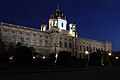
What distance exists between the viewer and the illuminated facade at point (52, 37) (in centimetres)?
7374

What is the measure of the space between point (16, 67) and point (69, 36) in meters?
65.3

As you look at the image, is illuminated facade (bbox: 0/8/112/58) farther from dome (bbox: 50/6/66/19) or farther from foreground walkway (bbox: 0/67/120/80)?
foreground walkway (bbox: 0/67/120/80)

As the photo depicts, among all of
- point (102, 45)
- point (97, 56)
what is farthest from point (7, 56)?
point (102, 45)

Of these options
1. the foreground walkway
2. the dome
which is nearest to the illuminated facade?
the dome

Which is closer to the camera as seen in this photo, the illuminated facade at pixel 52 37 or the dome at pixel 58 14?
the illuminated facade at pixel 52 37

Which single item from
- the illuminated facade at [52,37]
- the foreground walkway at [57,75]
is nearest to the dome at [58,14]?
the illuminated facade at [52,37]

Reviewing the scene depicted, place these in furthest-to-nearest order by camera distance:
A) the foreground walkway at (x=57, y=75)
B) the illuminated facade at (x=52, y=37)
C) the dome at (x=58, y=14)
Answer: the dome at (x=58, y=14) < the illuminated facade at (x=52, y=37) < the foreground walkway at (x=57, y=75)

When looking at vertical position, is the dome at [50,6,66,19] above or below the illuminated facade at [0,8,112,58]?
above

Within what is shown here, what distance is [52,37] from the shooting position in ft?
279

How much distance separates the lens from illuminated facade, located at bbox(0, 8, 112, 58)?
73.7m

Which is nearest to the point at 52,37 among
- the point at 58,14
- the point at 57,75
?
the point at 58,14

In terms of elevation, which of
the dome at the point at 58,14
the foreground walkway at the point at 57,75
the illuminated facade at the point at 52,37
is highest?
the dome at the point at 58,14

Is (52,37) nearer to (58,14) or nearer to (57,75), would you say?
(58,14)

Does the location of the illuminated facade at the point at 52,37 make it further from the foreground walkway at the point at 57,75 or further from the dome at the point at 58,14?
the foreground walkway at the point at 57,75
